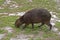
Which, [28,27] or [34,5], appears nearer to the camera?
[28,27]

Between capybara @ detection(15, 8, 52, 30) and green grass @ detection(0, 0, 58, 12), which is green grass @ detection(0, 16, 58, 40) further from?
green grass @ detection(0, 0, 58, 12)

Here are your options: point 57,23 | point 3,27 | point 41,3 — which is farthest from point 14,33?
point 41,3

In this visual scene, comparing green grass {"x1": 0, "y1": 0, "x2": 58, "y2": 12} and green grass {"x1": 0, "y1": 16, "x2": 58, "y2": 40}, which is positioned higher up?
green grass {"x1": 0, "y1": 0, "x2": 58, "y2": 12}

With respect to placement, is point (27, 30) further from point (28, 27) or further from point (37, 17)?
point (37, 17)

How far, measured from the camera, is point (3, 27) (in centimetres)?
947

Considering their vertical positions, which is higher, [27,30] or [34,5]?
[34,5]

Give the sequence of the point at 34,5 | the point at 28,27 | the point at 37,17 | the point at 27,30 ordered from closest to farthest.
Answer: the point at 37,17 < the point at 27,30 < the point at 28,27 < the point at 34,5

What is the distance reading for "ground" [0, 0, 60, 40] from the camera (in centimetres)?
844

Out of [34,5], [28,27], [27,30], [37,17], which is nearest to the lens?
[37,17]

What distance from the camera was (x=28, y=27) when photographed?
9.45 meters

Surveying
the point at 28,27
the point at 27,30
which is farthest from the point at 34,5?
the point at 27,30

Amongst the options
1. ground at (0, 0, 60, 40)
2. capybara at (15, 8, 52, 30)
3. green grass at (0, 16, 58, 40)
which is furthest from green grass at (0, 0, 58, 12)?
capybara at (15, 8, 52, 30)

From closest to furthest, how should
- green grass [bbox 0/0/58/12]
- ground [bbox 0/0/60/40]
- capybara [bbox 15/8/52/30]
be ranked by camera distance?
ground [bbox 0/0/60/40] → capybara [bbox 15/8/52/30] → green grass [bbox 0/0/58/12]

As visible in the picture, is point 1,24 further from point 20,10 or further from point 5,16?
point 20,10
